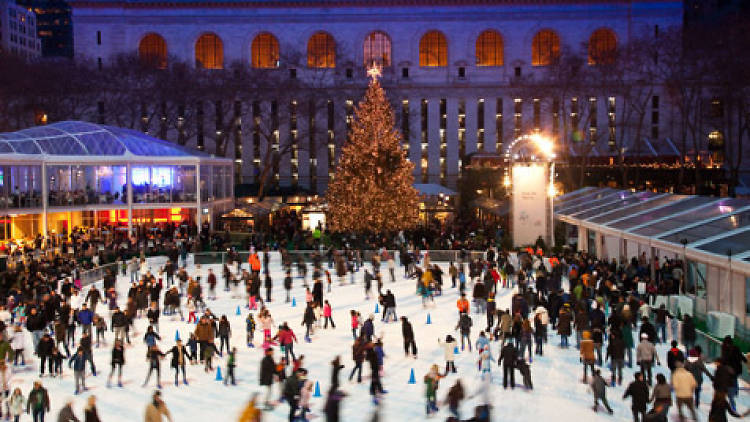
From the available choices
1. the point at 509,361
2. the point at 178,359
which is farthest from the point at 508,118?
the point at 178,359

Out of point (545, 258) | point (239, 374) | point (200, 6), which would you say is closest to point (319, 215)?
point (545, 258)

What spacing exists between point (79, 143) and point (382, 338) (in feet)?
89.6

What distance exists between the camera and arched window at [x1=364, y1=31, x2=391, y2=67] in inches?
2753

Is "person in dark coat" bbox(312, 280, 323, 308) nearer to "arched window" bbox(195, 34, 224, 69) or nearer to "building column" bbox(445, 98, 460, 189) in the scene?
"building column" bbox(445, 98, 460, 189)

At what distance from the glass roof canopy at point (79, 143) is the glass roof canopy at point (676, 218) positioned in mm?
21913

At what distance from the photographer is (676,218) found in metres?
23.2

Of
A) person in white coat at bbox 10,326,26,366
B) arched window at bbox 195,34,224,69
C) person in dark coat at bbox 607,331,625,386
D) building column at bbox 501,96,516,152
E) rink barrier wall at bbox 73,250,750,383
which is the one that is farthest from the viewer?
arched window at bbox 195,34,224,69

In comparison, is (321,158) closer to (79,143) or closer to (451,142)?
(451,142)

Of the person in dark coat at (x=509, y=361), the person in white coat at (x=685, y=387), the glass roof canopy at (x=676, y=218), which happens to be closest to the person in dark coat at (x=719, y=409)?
the person in white coat at (x=685, y=387)

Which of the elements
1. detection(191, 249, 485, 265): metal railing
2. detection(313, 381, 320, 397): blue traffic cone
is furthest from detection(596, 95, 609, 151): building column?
detection(313, 381, 320, 397): blue traffic cone

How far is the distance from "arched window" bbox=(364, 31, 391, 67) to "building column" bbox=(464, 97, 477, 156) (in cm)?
853

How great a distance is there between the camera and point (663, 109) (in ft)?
220

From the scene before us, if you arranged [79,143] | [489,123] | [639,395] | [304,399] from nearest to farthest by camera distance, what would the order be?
[639,395], [304,399], [79,143], [489,123]

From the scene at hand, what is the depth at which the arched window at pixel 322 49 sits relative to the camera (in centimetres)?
7012
